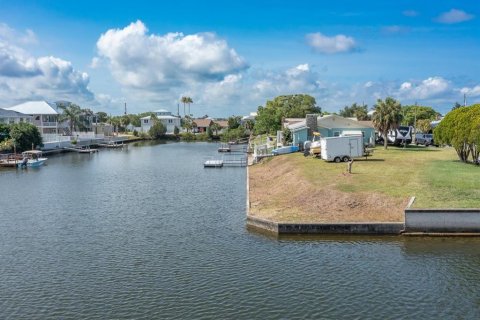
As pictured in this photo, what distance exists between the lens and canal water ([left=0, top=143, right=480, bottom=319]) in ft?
62.3

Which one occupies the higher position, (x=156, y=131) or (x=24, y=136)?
(x=156, y=131)

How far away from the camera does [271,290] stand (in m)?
20.7

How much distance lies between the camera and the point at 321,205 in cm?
3341

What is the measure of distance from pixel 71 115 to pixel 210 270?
153 meters

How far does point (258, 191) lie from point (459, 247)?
21.5 meters

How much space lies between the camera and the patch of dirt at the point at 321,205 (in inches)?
1208

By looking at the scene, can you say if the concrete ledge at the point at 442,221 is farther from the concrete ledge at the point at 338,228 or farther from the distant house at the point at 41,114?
the distant house at the point at 41,114

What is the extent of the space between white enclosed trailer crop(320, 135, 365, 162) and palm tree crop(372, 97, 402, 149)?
1519 centimetres

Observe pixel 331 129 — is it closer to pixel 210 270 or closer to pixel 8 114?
pixel 210 270

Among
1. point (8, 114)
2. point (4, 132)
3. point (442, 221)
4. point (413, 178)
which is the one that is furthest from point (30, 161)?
point (442, 221)

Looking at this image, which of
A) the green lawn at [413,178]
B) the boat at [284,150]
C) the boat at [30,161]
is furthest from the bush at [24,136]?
the green lawn at [413,178]

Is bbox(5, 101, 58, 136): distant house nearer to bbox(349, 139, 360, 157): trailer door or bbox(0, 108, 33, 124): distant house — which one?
bbox(0, 108, 33, 124): distant house

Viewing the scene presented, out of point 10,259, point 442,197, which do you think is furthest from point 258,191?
point 10,259

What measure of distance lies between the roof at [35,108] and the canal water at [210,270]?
113 meters
